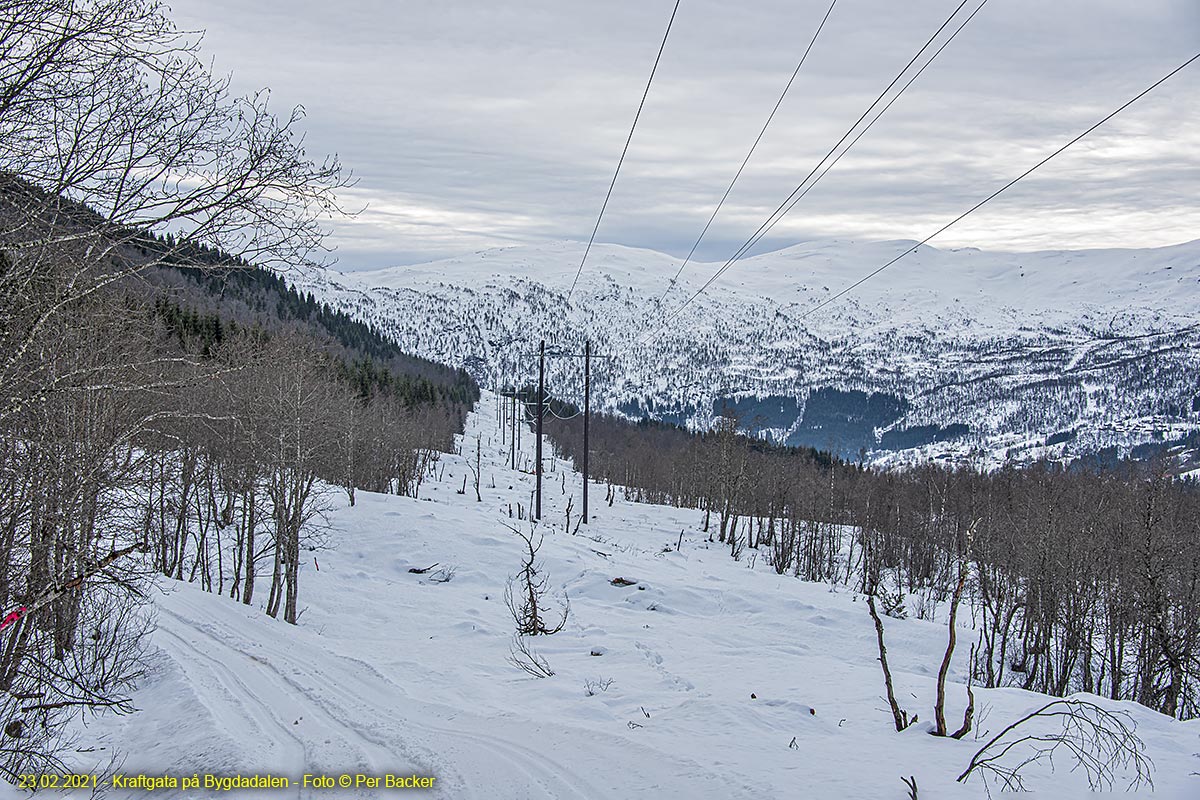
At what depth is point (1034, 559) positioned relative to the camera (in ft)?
110

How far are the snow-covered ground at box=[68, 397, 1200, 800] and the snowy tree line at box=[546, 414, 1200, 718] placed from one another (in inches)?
105

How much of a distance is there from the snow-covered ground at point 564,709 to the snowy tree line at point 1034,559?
2661 mm

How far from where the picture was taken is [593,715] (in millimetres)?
11070

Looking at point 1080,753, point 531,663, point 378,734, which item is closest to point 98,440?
point 378,734

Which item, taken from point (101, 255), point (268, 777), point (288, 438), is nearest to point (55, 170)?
point (101, 255)

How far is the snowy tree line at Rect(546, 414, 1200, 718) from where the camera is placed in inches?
1079

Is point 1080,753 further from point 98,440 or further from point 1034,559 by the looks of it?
point 1034,559

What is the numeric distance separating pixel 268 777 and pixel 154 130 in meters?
6.49

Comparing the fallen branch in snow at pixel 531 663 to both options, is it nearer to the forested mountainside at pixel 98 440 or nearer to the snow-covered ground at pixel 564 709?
the snow-covered ground at pixel 564 709

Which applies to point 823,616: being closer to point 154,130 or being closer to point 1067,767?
point 1067,767

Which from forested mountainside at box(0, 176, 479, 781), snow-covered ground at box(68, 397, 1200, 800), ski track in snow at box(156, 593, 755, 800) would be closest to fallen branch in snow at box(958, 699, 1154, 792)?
snow-covered ground at box(68, 397, 1200, 800)

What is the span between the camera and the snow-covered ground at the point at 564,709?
816 cm

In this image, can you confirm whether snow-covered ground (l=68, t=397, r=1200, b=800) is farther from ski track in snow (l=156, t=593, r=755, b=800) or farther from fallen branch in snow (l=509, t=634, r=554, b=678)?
fallen branch in snow (l=509, t=634, r=554, b=678)

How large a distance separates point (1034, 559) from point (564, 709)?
29.6 metres
